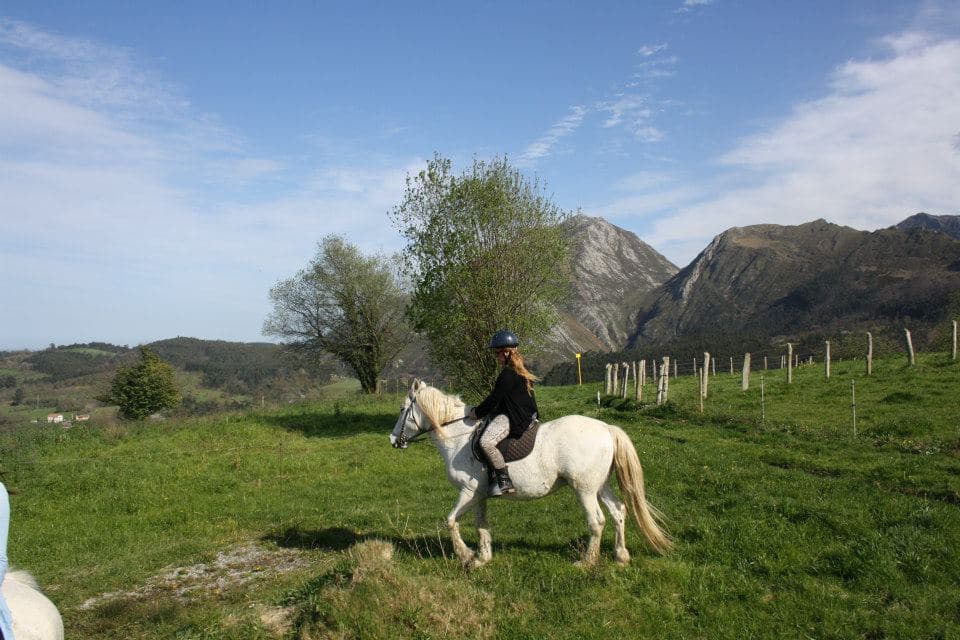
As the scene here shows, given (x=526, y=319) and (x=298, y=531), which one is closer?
(x=298, y=531)

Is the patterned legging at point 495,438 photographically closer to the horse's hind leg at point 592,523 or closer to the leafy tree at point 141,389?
the horse's hind leg at point 592,523

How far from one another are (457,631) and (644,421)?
1897 cm

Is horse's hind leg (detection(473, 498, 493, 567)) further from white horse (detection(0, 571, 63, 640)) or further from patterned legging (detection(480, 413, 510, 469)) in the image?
white horse (detection(0, 571, 63, 640))

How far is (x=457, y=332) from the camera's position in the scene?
27.8 metres

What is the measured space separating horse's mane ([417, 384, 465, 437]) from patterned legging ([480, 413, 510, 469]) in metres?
0.80

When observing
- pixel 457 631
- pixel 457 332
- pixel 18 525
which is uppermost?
pixel 457 332

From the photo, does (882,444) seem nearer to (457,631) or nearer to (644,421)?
(644,421)

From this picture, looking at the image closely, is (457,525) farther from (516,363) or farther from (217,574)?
(217,574)

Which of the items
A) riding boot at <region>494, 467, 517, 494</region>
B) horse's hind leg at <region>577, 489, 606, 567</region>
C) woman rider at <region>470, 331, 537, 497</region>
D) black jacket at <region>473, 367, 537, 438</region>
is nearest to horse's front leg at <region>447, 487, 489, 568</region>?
woman rider at <region>470, 331, 537, 497</region>

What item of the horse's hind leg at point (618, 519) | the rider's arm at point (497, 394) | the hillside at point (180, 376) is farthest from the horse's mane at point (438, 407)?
the hillside at point (180, 376)

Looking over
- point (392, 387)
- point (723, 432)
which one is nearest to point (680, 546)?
point (723, 432)

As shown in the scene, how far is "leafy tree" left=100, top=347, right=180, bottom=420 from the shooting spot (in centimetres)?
4766

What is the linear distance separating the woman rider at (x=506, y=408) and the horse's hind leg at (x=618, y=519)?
1.32m

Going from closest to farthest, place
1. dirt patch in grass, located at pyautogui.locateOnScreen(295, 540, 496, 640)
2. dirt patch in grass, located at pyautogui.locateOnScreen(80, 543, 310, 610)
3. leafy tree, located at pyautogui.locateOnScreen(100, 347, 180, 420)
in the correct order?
dirt patch in grass, located at pyautogui.locateOnScreen(295, 540, 496, 640) → dirt patch in grass, located at pyautogui.locateOnScreen(80, 543, 310, 610) → leafy tree, located at pyautogui.locateOnScreen(100, 347, 180, 420)
